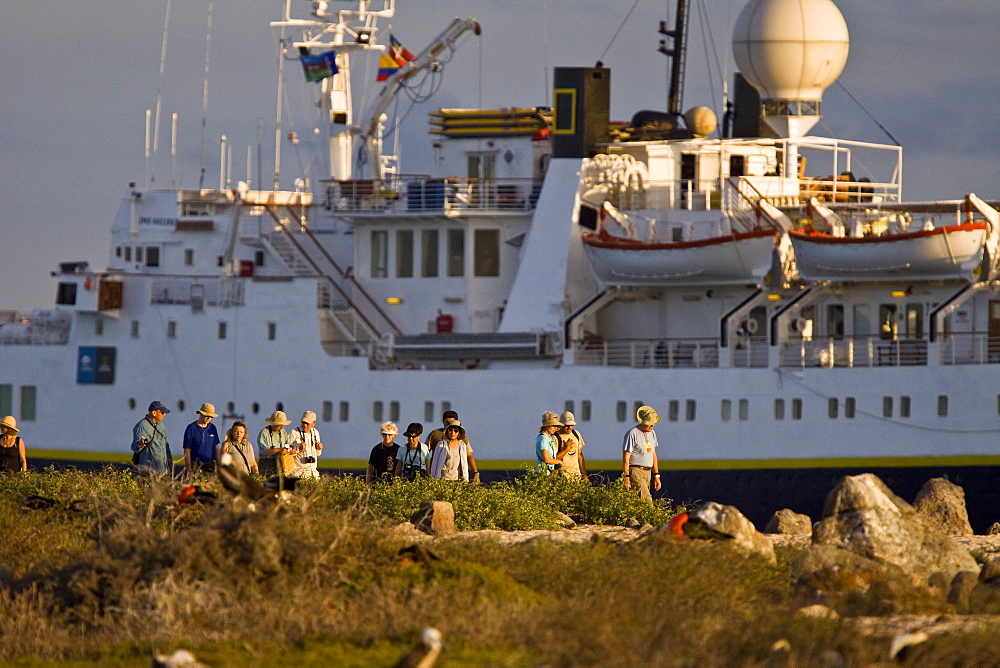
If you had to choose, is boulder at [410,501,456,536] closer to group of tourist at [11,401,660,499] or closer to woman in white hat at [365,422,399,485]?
group of tourist at [11,401,660,499]

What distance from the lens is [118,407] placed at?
34188 millimetres

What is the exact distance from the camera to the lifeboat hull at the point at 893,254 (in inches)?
1067

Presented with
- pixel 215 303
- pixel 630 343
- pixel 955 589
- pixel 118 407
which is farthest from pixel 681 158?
pixel 955 589

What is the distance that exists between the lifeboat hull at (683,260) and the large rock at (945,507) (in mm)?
8264

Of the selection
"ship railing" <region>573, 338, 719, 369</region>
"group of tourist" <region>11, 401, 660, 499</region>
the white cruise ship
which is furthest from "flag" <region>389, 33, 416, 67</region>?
"group of tourist" <region>11, 401, 660, 499</region>

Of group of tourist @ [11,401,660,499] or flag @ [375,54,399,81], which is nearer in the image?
group of tourist @ [11,401,660,499]

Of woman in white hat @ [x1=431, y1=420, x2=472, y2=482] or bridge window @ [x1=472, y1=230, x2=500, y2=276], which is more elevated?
bridge window @ [x1=472, y1=230, x2=500, y2=276]

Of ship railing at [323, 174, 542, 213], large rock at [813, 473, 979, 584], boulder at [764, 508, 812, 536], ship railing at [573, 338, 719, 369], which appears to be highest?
ship railing at [323, 174, 542, 213]

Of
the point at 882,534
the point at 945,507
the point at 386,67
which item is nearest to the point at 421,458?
the point at 882,534

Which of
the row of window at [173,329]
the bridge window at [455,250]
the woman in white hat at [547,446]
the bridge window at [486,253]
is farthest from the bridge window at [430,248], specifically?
the woman in white hat at [547,446]

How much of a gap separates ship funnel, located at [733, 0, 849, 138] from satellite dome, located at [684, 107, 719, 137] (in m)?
2.28

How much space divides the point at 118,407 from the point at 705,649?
2604 cm

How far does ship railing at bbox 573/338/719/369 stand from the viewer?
29875mm

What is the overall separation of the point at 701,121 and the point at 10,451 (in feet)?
62.4
